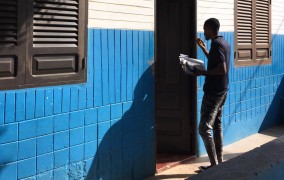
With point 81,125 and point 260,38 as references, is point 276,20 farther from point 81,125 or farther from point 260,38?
point 81,125

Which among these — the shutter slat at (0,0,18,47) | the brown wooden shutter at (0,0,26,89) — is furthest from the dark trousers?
the shutter slat at (0,0,18,47)

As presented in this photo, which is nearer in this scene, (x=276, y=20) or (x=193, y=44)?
(x=193, y=44)

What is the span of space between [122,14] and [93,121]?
4.28 ft

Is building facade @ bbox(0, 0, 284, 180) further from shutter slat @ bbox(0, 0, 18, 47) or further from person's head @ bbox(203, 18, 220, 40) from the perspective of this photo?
person's head @ bbox(203, 18, 220, 40)

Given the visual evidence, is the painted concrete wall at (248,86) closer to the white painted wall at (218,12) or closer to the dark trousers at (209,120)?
the white painted wall at (218,12)

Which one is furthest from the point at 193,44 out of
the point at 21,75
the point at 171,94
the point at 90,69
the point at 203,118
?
the point at 21,75

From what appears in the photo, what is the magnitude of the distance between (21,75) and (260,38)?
5473 mm

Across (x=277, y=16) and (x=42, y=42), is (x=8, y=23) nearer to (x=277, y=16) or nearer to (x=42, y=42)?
(x=42, y=42)

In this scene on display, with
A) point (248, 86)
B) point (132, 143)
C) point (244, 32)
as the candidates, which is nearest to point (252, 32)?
point (244, 32)

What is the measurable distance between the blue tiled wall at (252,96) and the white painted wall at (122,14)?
4.37 feet

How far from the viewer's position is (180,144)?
20.9 ft

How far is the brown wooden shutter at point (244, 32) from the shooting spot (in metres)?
7.29

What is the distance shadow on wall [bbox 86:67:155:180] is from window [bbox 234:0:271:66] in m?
2.65

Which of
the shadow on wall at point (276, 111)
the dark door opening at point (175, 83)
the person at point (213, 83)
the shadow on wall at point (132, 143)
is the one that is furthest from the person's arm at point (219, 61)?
the shadow on wall at point (276, 111)
